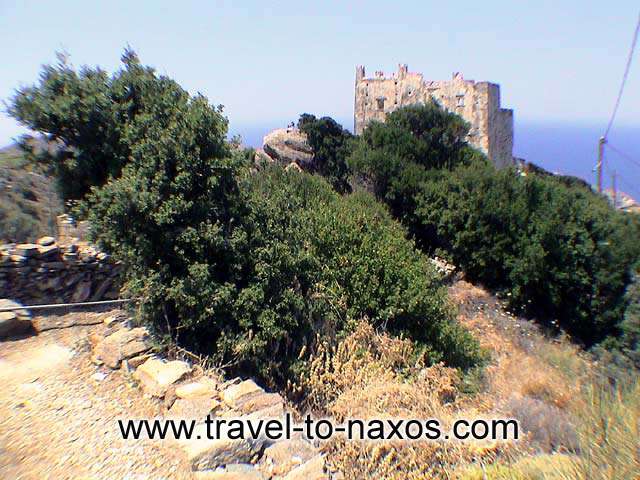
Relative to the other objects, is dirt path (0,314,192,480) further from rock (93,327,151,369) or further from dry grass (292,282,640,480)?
dry grass (292,282,640,480)

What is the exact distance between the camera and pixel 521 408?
19.4 feet

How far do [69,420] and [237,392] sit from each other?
1.48 meters

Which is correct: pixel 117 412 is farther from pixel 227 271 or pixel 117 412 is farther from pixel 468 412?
pixel 468 412

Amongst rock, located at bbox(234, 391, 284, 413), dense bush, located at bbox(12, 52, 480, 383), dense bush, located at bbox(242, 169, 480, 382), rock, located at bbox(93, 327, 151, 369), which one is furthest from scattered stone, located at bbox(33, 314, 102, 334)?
rock, located at bbox(234, 391, 284, 413)

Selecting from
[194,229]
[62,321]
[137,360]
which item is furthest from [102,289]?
[137,360]

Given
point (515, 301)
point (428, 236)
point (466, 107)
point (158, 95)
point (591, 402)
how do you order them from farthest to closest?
point (466, 107) < point (428, 236) < point (515, 301) < point (158, 95) < point (591, 402)

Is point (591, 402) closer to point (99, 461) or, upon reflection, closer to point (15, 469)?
point (99, 461)

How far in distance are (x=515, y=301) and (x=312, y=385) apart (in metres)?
11.2

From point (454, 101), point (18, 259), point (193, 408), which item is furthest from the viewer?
point (454, 101)

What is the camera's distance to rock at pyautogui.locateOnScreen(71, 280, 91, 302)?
8367mm

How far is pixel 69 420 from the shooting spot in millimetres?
4977

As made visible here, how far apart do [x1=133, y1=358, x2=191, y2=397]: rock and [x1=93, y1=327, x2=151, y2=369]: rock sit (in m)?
0.31

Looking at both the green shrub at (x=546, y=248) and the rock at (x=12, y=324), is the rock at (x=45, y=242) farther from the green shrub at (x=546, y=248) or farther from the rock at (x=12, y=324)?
the green shrub at (x=546, y=248)

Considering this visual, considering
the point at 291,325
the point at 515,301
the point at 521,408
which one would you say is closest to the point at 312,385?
the point at 291,325
